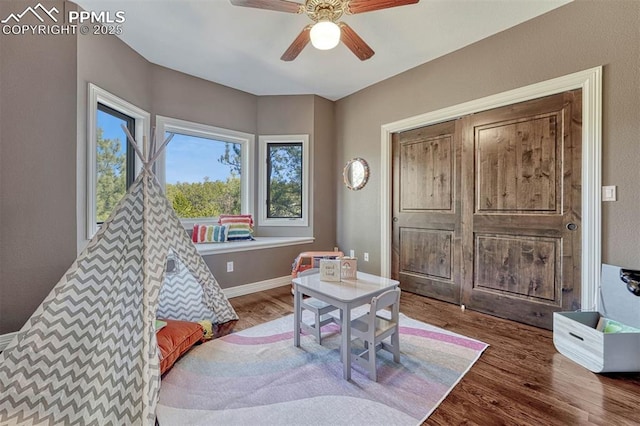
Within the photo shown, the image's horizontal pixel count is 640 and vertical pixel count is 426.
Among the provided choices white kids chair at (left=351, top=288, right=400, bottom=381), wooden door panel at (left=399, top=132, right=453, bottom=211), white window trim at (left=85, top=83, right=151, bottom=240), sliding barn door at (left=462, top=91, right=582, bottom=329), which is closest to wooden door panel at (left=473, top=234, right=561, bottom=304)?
sliding barn door at (left=462, top=91, right=582, bottom=329)

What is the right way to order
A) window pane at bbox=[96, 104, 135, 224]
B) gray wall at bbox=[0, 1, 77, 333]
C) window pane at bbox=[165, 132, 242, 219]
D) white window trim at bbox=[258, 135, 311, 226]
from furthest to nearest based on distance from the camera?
white window trim at bbox=[258, 135, 311, 226]
window pane at bbox=[165, 132, 242, 219]
window pane at bbox=[96, 104, 135, 224]
gray wall at bbox=[0, 1, 77, 333]

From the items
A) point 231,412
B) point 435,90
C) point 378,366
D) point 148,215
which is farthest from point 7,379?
point 435,90

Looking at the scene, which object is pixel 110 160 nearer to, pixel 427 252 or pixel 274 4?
pixel 274 4

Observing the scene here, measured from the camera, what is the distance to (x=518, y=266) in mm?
2543

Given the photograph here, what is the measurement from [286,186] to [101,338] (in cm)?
287

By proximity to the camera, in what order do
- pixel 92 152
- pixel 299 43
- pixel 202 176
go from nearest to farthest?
pixel 299 43 → pixel 92 152 → pixel 202 176

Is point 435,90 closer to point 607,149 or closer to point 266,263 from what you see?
point 607,149

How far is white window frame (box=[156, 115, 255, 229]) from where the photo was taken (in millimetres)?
3215

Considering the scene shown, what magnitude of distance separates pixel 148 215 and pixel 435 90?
3010 millimetres

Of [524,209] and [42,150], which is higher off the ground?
[42,150]

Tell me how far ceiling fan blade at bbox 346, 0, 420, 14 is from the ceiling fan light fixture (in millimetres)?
156

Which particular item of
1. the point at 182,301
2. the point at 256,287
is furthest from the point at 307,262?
the point at 182,301

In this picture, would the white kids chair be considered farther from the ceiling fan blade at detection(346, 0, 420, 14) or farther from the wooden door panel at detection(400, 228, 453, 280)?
the ceiling fan blade at detection(346, 0, 420, 14)

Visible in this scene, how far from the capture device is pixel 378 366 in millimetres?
1865
